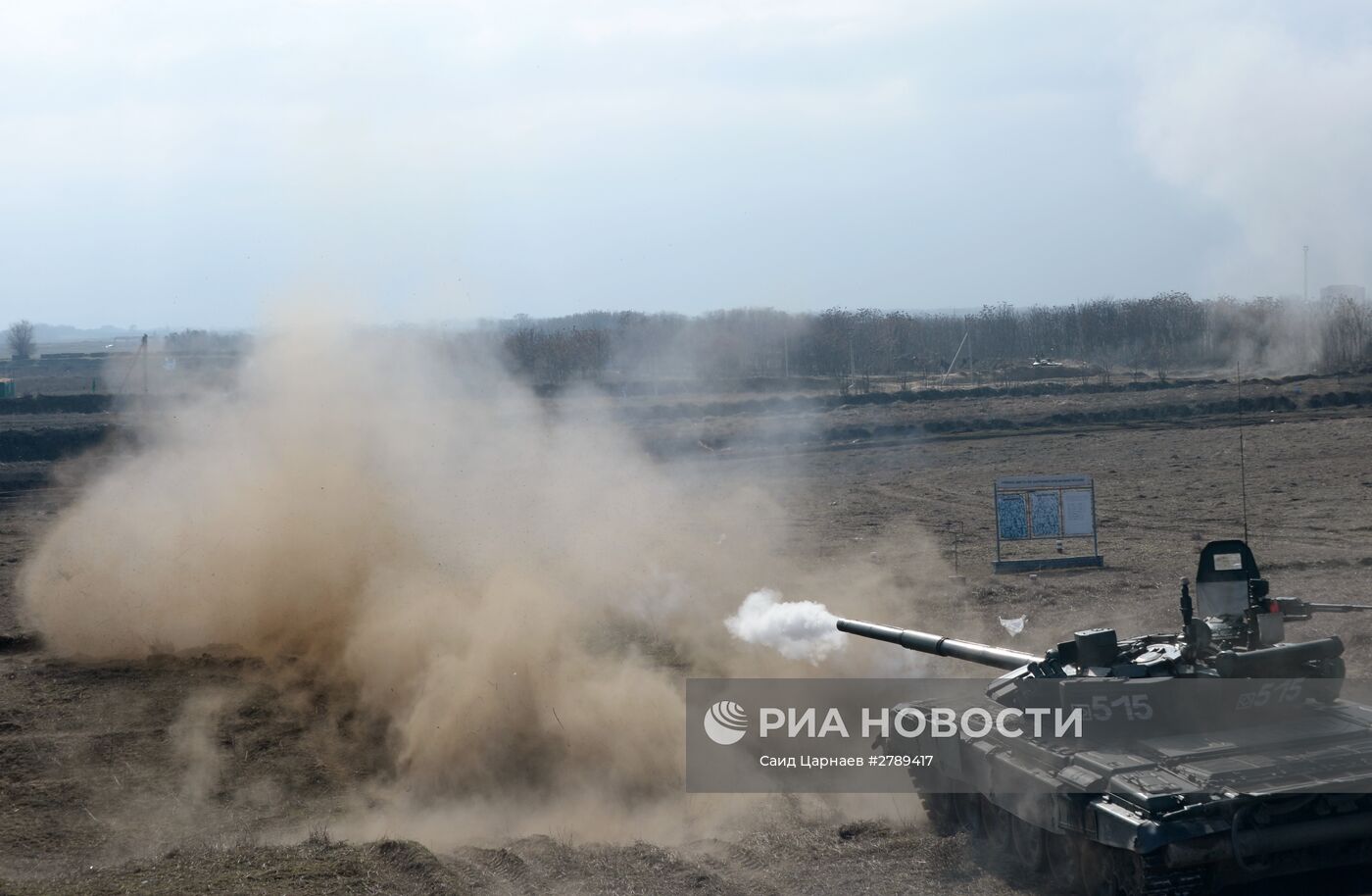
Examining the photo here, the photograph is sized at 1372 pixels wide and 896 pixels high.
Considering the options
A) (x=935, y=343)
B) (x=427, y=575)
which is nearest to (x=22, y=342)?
(x=935, y=343)

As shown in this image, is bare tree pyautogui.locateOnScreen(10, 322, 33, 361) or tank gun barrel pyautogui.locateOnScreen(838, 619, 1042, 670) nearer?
tank gun barrel pyautogui.locateOnScreen(838, 619, 1042, 670)

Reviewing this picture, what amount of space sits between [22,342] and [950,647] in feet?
405

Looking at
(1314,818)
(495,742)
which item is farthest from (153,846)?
(1314,818)

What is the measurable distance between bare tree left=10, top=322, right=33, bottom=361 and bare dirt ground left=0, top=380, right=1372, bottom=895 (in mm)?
90191

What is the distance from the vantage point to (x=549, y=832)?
43.5 ft

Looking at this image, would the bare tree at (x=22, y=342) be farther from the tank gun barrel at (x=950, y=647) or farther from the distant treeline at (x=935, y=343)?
the tank gun barrel at (x=950, y=647)

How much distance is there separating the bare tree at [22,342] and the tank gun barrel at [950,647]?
4568 inches

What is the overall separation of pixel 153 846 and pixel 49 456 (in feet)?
128

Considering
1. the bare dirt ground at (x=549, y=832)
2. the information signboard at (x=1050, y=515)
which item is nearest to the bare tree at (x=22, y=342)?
the bare dirt ground at (x=549, y=832)

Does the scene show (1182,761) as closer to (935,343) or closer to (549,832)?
(549,832)

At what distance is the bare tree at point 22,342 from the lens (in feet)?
384

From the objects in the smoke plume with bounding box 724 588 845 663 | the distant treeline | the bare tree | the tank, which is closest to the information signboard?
the smoke plume with bounding box 724 588 845 663

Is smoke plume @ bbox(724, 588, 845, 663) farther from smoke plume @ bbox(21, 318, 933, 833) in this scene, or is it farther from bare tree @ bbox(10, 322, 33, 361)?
bare tree @ bbox(10, 322, 33, 361)

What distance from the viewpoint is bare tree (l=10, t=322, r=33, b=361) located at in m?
117
